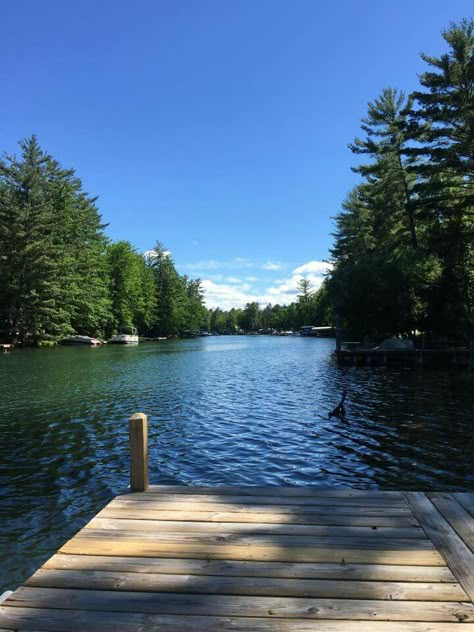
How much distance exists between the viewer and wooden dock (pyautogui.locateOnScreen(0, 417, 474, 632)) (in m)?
2.81

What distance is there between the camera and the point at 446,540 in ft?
12.8

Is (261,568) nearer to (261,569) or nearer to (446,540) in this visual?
(261,569)

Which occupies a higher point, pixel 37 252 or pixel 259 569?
pixel 37 252

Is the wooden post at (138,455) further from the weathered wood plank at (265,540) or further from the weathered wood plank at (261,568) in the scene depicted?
the weathered wood plank at (261,568)

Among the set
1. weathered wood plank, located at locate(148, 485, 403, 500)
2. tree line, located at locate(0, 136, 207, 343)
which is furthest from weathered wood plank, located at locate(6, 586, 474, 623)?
tree line, located at locate(0, 136, 207, 343)

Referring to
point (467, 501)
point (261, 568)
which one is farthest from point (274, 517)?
point (467, 501)

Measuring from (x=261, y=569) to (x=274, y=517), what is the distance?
105cm

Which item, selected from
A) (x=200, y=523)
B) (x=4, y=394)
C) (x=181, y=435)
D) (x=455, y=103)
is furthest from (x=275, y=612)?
(x=455, y=103)

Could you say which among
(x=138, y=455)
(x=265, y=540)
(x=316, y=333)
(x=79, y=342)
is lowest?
(x=265, y=540)

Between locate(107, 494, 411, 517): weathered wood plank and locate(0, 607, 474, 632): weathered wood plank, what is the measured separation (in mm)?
1783

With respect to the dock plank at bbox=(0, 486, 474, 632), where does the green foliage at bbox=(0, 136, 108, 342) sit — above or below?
above

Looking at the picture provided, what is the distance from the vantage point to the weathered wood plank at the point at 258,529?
405 centimetres

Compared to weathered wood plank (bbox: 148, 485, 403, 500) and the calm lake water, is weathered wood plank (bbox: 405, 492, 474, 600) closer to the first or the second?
weathered wood plank (bbox: 148, 485, 403, 500)

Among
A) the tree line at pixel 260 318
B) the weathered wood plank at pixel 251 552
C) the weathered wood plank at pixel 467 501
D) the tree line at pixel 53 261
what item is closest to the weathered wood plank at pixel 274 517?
the weathered wood plank at pixel 251 552
